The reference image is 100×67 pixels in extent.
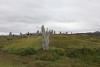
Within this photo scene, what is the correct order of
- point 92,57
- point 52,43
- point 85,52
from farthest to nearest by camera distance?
point 52,43 < point 85,52 < point 92,57

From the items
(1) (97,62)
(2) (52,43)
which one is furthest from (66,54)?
(2) (52,43)

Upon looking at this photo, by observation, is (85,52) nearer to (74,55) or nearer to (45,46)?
(74,55)

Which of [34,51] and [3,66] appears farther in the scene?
[34,51]

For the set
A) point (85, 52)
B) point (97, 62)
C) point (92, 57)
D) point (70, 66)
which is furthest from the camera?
point (85, 52)

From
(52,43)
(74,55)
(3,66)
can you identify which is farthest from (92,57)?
(3,66)

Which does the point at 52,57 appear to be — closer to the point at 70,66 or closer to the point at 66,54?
the point at 66,54

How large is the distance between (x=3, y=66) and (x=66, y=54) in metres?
17.4

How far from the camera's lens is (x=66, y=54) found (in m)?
39.8

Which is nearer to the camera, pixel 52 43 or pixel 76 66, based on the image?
pixel 76 66

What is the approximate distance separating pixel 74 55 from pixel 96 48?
4.50 m

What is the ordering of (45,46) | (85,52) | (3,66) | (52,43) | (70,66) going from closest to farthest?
(3,66) < (70,66) < (85,52) < (45,46) < (52,43)

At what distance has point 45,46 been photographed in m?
43.8

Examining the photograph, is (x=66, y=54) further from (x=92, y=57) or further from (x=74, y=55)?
(x=92, y=57)

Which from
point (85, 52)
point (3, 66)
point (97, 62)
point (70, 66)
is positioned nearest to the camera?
point (3, 66)
